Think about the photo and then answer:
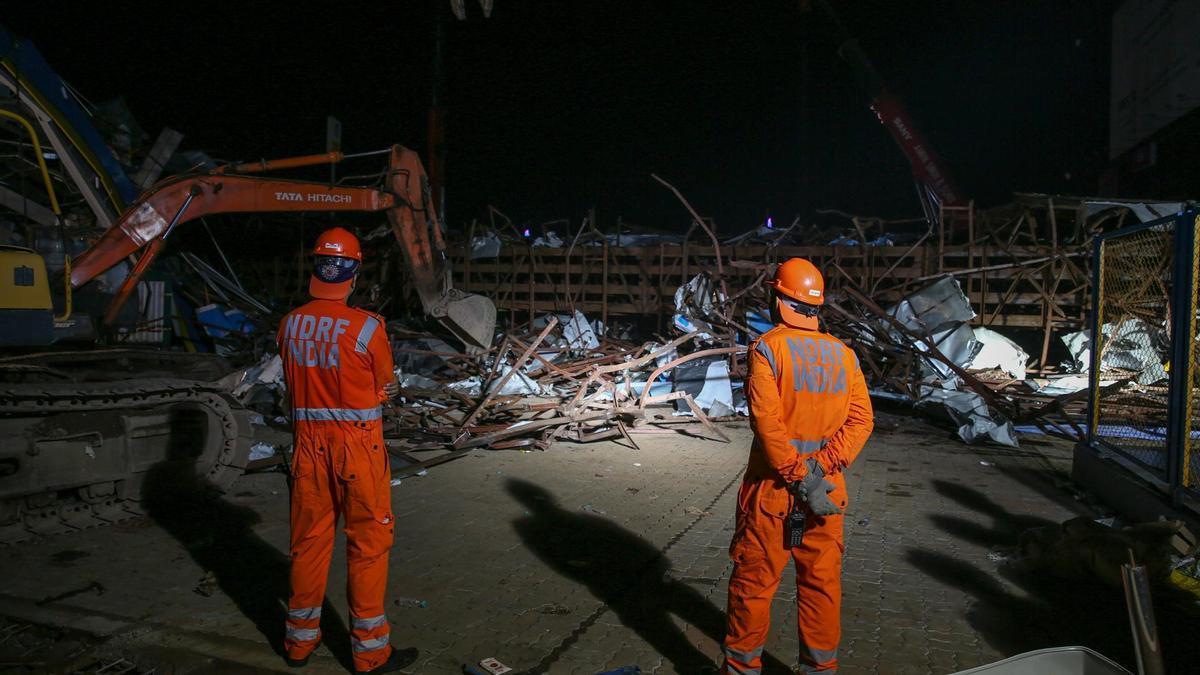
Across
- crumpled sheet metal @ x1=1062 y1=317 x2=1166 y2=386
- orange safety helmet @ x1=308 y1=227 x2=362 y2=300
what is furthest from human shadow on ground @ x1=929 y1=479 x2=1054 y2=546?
orange safety helmet @ x1=308 y1=227 x2=362 y2=300

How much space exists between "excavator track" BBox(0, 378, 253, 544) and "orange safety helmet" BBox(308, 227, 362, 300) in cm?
267

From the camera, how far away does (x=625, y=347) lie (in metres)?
12.6

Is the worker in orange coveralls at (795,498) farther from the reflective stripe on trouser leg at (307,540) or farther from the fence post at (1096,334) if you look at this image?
the fence post at (1096,334)

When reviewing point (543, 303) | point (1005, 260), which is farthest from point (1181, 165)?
point (543, 303)

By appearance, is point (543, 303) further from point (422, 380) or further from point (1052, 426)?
point (1052, 426)

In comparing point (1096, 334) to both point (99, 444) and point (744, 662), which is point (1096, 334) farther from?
point (99, 444)

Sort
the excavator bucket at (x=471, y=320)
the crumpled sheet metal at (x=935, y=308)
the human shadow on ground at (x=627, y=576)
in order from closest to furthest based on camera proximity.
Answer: the human shadow on ground at (x=627, y=576) < the excavator bucket at (x=471, y=320) < the crumpled sheet metal at (x=935, y=308)

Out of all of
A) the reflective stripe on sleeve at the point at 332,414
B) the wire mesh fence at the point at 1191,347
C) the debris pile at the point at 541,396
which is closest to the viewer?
the reflective stripe on sleeve at the point at 332,414

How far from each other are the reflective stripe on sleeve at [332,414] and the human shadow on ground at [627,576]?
189cm

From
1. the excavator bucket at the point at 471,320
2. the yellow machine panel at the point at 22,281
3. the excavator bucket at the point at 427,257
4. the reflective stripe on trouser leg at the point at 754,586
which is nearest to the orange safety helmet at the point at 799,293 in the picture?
the reflective stripe on trouser leg at the point at 754,586

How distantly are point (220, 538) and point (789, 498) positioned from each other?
174 inches

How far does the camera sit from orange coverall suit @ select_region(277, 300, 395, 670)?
316cm

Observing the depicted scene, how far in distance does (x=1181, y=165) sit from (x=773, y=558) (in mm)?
18358

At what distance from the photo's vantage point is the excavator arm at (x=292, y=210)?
6.68m
